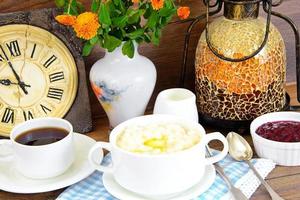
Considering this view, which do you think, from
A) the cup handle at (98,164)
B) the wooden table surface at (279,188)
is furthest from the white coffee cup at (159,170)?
the wooden table surface at (279,188)

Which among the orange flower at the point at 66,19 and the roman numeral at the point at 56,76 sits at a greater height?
the orange flower at the point at 66,19

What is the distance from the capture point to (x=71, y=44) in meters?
1.09

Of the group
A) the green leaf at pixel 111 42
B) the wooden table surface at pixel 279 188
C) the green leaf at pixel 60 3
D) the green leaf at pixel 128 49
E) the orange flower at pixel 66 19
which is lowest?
the wooden table surface at pixel 279 188

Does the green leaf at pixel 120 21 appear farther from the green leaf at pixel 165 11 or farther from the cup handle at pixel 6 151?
the cup handle at pixel 6 151

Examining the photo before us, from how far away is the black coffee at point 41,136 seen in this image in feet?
3.13

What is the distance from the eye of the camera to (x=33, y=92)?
109cm

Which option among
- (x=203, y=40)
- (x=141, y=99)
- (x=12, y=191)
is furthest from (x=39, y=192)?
(x=203, y=40)

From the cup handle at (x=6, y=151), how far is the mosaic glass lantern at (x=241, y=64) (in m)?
0.36

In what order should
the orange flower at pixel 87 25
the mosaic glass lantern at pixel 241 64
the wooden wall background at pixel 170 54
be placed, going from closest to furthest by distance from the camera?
the orange flower at pixel 87 25
the mosaic glass lantern at pixel 241 64
the wooden wall background at pixel 170 54

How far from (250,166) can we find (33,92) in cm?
40

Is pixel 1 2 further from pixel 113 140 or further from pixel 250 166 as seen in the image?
pixel 250 166

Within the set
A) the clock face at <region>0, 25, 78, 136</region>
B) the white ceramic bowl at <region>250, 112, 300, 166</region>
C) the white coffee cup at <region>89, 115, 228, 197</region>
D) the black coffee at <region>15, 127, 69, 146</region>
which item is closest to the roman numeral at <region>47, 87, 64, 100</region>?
the clock face at <region>0, 25, 78, 136</region>

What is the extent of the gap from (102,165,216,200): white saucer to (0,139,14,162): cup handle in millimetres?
158

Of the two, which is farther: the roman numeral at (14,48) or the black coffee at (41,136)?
the roman numeral at (14,48)
